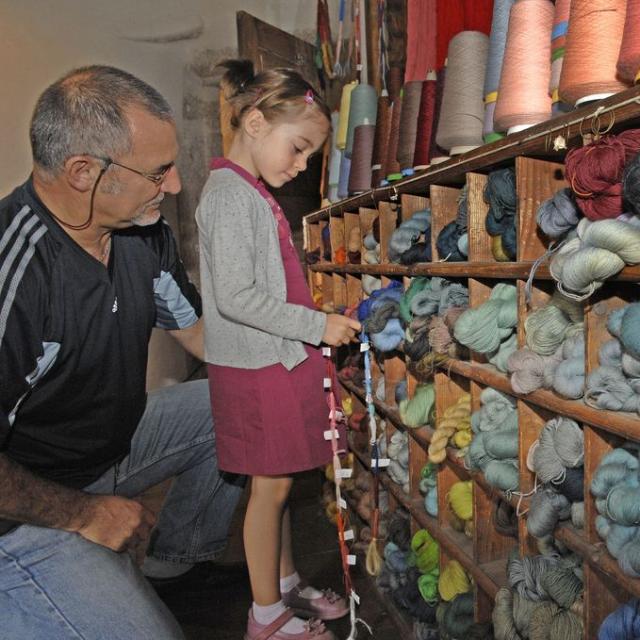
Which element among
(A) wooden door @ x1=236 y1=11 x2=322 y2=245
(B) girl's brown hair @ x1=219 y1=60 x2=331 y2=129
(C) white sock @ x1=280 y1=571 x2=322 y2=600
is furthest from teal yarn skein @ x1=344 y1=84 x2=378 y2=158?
(C) white sock @ x1=280 y1=571 x2=322 y2=600

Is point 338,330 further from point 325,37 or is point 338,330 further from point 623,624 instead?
point 325,37

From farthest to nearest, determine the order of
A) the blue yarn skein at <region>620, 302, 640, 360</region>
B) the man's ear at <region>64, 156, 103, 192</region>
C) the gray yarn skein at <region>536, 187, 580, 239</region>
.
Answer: the man's ear at <region>64, 156, 103, 192</region> → the gray yarn skein at <region>536, 187, 580, 239</region> → the blue yarn skein at <region>620, 302, 640, 360</region>

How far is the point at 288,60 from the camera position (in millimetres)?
2650

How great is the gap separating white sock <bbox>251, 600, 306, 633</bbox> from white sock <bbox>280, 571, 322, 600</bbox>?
0.41ft

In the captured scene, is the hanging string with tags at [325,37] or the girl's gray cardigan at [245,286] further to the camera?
the hanging string with tags at [325,37]

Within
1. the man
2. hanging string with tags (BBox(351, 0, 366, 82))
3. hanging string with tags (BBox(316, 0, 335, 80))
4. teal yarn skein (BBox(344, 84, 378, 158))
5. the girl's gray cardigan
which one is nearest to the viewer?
the man

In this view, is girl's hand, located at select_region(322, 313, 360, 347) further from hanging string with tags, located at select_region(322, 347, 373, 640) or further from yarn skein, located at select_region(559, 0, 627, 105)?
yarn skein, located at select_region(559, 0, 627, 105)

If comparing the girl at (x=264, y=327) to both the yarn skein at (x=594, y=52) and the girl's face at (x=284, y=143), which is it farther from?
the yarn skein at (x=594, y=52)

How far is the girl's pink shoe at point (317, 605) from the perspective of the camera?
153cm

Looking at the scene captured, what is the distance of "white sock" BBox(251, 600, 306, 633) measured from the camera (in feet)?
4.61

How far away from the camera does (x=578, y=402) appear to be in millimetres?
825

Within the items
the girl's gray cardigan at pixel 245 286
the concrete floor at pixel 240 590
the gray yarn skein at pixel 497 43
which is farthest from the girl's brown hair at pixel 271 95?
the concrete floor at pixel 240 590

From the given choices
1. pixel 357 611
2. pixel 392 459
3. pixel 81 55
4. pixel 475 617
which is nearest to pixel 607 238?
pixel 475 617

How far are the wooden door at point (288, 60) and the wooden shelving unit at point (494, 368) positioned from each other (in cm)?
112
